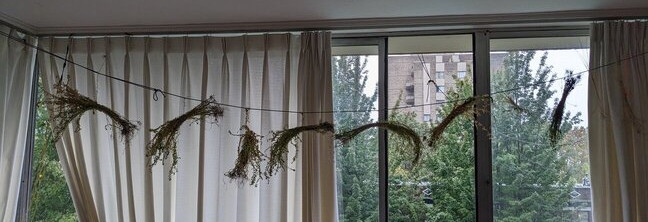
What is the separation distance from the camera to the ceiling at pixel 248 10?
2338 millimetres

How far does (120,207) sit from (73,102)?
638 millimetres

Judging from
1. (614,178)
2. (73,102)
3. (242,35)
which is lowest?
(614,178)

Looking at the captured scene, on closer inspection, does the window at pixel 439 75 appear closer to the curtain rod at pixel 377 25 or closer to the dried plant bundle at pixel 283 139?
the curtain rod at pixel 377 25

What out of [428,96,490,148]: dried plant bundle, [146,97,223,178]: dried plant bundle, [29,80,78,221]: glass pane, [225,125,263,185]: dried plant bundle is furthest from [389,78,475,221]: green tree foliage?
[29,80,78,221]: glass pane

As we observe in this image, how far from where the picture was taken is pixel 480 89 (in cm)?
261

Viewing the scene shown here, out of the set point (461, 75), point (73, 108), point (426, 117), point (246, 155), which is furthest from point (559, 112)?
point (73, 108)

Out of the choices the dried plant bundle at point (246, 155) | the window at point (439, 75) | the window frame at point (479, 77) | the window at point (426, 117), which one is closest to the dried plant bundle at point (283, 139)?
the dried plant bundle at point (246, 155)

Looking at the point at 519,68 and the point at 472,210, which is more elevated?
the point at 519,68

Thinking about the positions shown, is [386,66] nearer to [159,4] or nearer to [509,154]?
[509,154]

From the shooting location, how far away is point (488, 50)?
103 inches

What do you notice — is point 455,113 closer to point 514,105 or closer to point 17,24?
point 514,105

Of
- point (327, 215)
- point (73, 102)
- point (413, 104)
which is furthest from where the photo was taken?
point (413, 104)

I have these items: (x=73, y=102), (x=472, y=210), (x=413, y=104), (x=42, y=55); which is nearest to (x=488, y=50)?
(x=413, y=104)

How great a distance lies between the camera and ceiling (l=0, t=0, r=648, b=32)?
2.34 m
